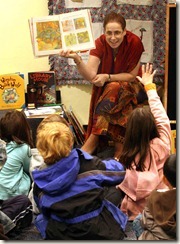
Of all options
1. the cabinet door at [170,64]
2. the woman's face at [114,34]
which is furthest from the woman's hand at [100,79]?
the cabinet door at [170,64]

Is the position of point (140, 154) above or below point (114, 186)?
above

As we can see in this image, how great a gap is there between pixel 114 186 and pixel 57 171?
0.41 metres

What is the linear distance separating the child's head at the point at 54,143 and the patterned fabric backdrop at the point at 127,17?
5.17 ft

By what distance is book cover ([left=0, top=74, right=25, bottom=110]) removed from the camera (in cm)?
317

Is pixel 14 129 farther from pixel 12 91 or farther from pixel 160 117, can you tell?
pixel 12 91

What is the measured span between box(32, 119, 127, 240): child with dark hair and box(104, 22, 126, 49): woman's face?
3.59 feet

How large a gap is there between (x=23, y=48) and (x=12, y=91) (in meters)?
0.36

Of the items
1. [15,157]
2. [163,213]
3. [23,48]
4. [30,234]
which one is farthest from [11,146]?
[23,48]

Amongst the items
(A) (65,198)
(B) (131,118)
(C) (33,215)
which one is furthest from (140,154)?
(C) (33,215)

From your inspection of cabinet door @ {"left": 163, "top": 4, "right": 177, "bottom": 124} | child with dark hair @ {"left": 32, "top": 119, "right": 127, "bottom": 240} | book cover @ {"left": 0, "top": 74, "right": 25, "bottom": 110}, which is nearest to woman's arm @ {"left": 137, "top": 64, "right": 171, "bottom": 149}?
child with dark hair @ {"left": 32, "top": 119, "right": 127, "bottom": 240}

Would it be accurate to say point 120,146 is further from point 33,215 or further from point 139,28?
point 139,28

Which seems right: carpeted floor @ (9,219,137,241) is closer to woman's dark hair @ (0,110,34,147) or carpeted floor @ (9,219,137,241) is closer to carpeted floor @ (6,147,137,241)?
carpeted floor @ (6,147,137,241)

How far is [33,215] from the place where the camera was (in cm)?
214

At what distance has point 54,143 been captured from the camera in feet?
5.76
